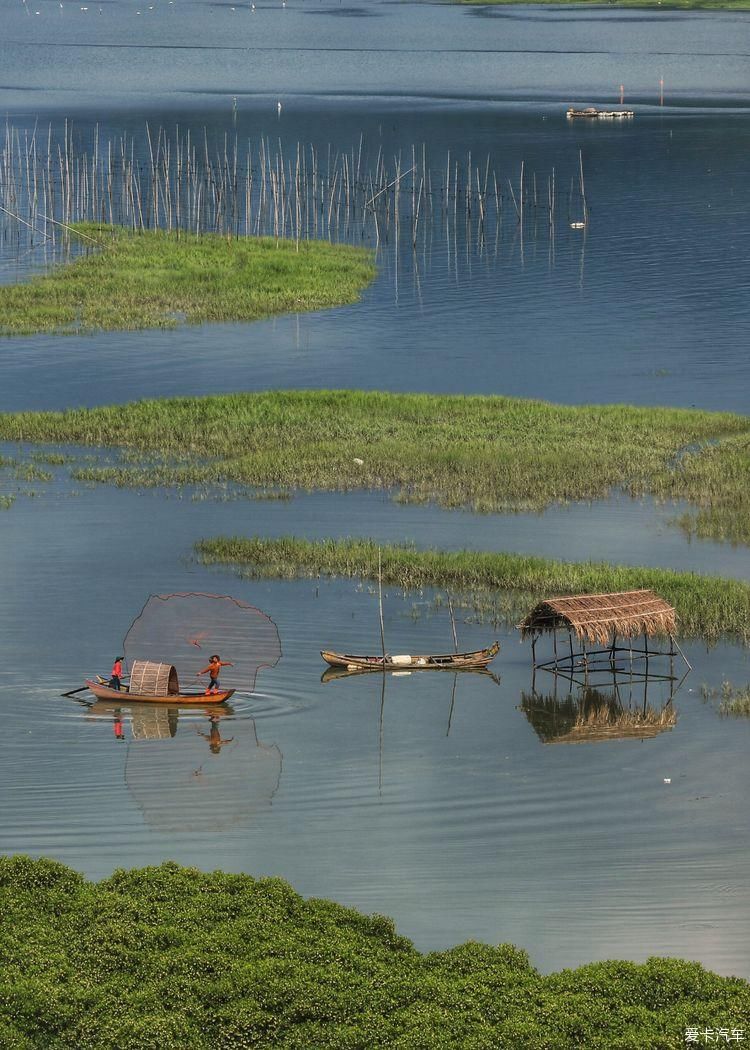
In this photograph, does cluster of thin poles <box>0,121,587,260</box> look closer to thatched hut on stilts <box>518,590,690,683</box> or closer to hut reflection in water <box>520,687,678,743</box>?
thatched hut on stilts <box>518,590,690,683</box>

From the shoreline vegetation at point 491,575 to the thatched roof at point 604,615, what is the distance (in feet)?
7.40

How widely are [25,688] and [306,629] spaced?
620 centimetres

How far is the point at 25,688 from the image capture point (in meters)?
31.9

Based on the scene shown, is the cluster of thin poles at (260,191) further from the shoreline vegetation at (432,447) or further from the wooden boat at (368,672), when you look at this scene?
the wooden boat at (368,672)

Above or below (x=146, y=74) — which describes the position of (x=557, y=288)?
below

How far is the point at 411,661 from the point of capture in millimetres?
32750

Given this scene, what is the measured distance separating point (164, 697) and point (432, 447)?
1879cm

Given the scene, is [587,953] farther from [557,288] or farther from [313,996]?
[557,288]

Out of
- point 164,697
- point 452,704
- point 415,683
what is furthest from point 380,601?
point 164,697

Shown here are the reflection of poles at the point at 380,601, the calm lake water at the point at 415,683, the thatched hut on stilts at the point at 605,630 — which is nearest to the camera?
the calm lake water at the point at 415,683

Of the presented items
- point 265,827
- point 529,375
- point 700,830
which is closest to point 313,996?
point 265,827

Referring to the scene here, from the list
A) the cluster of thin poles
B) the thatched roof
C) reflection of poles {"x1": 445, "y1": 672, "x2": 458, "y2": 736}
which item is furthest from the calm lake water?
the cluster of thin poles

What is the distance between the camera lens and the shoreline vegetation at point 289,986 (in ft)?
61.8

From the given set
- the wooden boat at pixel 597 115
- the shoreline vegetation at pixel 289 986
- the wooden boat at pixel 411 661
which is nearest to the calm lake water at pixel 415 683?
the wooden boat at pixel 411 661
